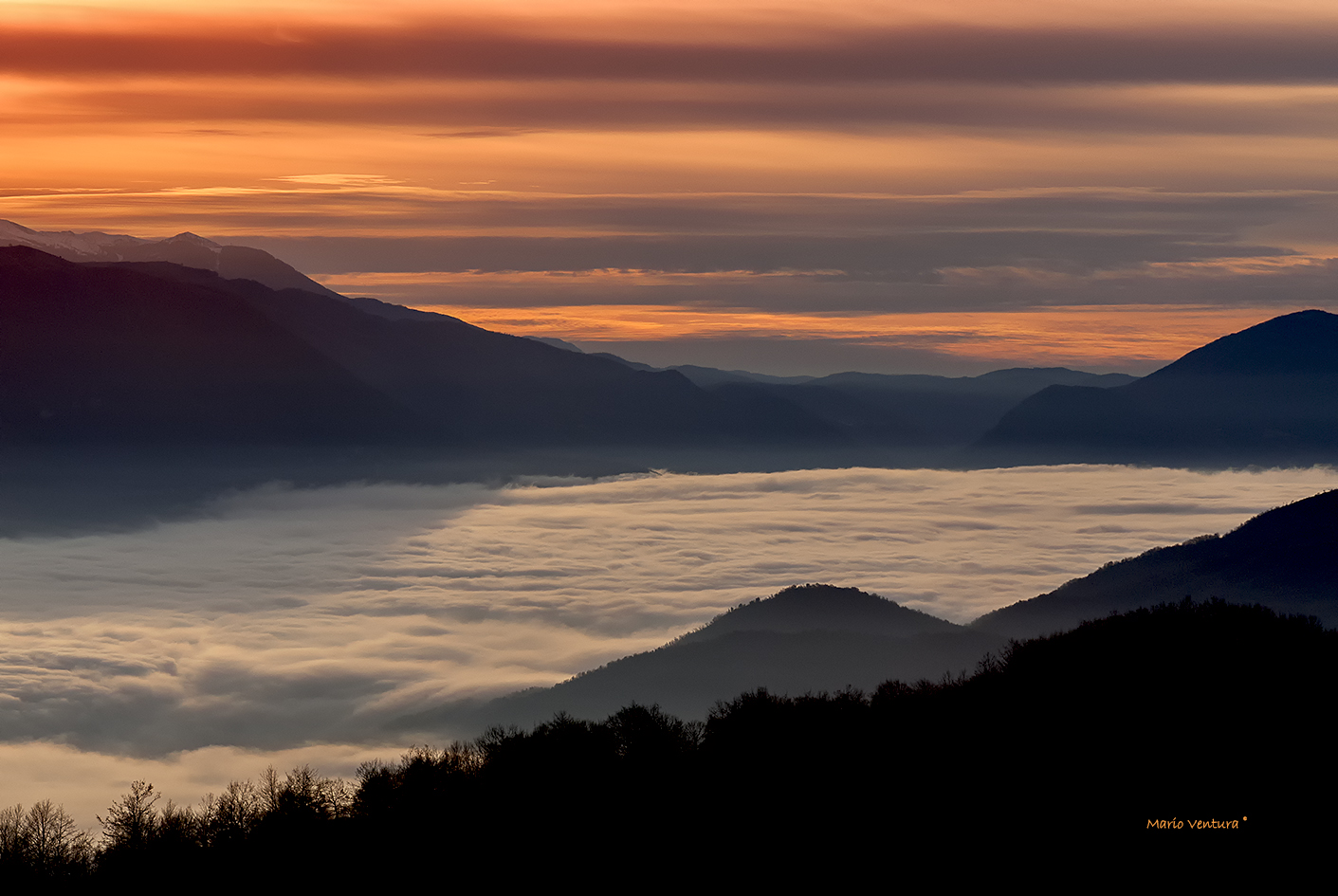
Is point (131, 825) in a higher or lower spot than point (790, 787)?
lower

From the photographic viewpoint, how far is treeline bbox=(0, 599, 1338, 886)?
73688mm

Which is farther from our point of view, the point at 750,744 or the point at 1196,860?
the point at 750,744

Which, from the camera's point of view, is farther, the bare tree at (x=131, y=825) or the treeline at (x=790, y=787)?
the bare tree at (x=131, y=825)

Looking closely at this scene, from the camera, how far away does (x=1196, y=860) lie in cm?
5994

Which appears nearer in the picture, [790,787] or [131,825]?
[790,787]

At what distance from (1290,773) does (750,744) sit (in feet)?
113

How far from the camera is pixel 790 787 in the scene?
81438 mm

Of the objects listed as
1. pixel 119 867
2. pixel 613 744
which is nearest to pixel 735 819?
pixel 613 744

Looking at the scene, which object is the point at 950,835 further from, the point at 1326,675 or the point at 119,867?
the point at 119,867

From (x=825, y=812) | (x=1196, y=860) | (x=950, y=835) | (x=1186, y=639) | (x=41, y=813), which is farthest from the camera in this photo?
(x=1186, y=639)

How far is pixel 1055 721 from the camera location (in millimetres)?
88875

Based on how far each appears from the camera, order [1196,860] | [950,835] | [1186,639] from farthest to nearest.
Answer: [1186,639] < [950,835] < [1196,860]

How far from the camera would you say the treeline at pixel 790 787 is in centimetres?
7369

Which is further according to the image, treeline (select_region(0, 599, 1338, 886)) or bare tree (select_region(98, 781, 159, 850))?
bare tree (select_region(98, 781, 159, 850))
